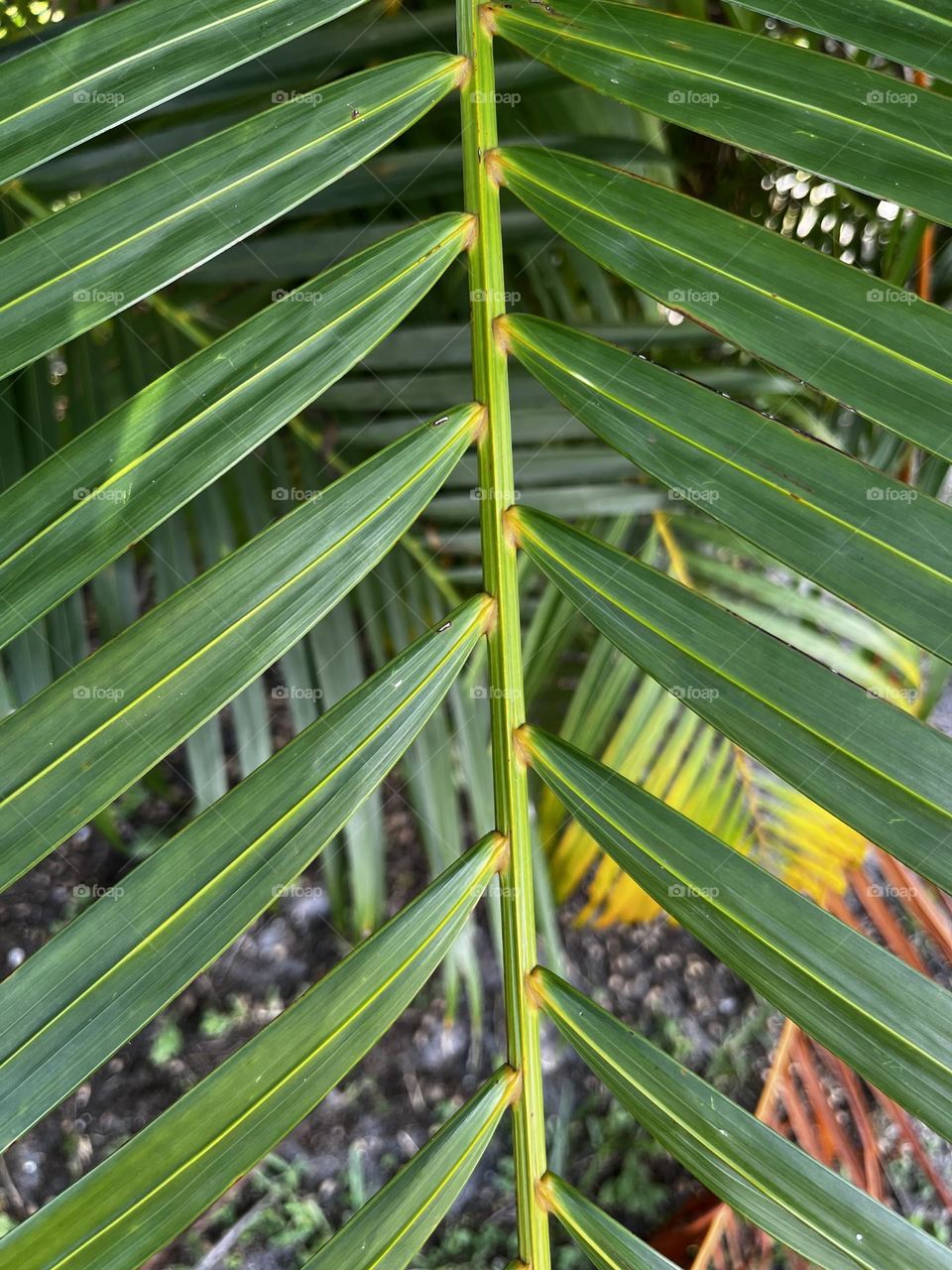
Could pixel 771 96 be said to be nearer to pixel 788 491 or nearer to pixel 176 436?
pixel 788 491

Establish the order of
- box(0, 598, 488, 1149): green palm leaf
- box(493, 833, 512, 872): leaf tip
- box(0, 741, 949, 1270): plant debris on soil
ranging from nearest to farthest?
box(0, 598, 488, 1149): green palm leaf < box(493, 833, 512, 872): leaf tip < box(0, 741, 949, 1270): plant debris on soil

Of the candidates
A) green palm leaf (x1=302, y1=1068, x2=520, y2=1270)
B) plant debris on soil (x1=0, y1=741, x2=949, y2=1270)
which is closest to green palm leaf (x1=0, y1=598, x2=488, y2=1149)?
green palm leaf (x1=302, y1=1068, x2=520, y2=1270)

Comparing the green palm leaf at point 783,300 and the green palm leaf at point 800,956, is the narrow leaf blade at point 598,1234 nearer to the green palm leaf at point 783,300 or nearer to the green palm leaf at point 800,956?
the green palm leaf at point 800,956

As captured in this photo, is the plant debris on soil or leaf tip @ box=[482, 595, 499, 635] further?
the plant debris on soil

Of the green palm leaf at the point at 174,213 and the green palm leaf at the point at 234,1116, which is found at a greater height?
the green palm leaf at the point at 174,213

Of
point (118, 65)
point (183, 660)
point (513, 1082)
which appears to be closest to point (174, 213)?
point (118, 65)

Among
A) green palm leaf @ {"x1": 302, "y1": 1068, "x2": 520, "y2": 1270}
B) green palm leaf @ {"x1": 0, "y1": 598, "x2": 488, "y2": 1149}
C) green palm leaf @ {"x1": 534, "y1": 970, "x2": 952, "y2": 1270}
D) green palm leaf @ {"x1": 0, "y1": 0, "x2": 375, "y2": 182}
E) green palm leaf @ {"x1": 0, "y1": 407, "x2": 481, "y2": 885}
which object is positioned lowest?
green palm leaf @ {"x1": 534, "y1": 970, "x2": 952, "y2": 1270}

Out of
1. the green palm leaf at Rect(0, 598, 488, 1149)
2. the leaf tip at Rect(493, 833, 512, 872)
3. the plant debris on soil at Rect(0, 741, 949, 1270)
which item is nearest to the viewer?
the green palm leaf at Rect(0, 598, 488, 1149)

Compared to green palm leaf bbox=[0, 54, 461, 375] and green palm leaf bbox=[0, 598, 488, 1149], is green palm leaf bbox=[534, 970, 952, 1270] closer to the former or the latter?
green palm leaf bbox=[0, 598, 488, 1149]

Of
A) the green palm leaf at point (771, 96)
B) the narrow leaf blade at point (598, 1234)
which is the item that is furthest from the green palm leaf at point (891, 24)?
the narrow leaf blade at point (598, 1234)
